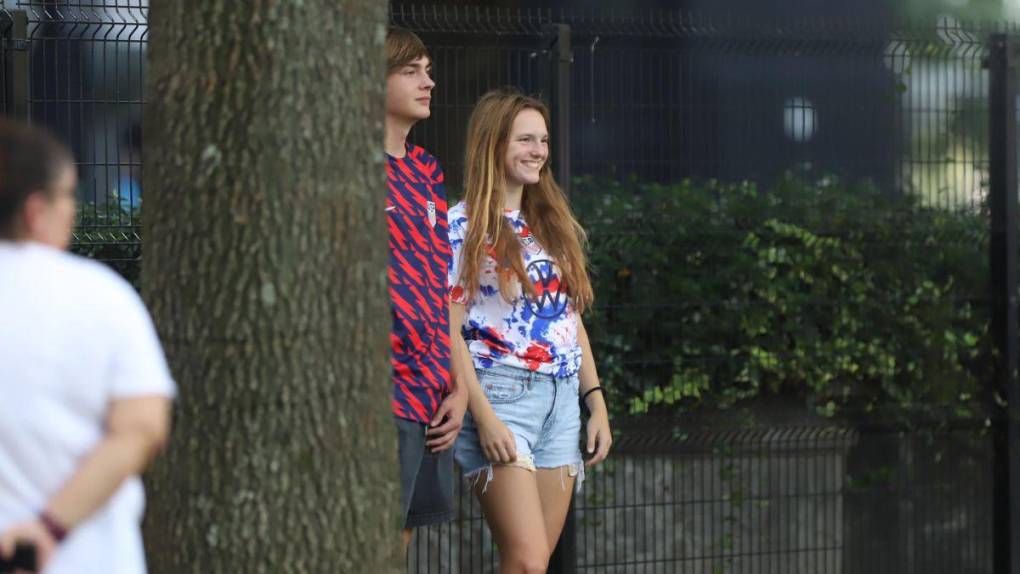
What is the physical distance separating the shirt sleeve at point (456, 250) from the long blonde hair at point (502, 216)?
0.02m

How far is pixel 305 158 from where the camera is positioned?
2.92m

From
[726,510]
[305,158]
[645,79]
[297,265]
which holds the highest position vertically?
[645,79]

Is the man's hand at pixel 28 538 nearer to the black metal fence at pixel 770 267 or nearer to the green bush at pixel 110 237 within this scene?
the green bush at pixel 110 237

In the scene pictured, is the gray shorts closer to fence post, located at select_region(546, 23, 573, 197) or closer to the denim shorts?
the denim shorts

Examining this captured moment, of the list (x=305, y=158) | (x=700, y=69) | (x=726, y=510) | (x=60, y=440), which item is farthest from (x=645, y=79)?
(x=60, y=440)

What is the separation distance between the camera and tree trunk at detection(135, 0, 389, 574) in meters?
2.89

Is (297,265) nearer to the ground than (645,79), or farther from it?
nearer to the ground

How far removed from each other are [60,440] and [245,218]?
75 cm

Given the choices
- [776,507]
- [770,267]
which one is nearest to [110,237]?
[770,267]

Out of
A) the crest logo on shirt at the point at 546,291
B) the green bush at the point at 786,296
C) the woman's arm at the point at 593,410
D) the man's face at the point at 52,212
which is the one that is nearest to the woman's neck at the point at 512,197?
the crest logo on shirt at the point at 546,291

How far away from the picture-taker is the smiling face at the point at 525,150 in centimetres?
460

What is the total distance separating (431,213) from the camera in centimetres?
411

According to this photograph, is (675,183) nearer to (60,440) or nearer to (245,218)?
(245,218)

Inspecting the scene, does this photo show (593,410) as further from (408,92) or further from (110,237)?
(110,237)
